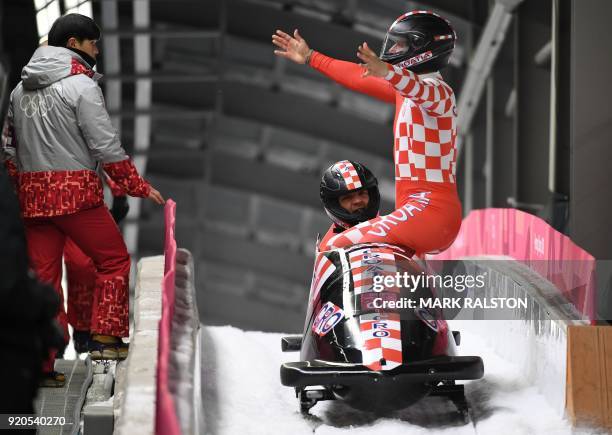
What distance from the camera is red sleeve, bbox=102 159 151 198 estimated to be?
6.66m

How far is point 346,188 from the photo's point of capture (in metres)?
6.44

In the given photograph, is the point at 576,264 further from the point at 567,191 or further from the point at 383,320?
the point at 567,191

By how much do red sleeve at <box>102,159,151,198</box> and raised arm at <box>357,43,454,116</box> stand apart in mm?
1393

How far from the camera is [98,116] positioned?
6.54m

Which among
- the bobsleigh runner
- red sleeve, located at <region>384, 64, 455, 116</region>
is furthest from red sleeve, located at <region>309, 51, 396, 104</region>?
the bobsleigh runner

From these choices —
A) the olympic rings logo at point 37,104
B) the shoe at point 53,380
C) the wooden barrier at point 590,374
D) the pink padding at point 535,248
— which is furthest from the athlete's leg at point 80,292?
the wooden barrier at point 590,374

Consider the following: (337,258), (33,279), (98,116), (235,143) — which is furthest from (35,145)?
(235,143)

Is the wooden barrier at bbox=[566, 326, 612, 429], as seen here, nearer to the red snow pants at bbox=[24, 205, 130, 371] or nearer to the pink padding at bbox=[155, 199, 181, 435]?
the pink padding at bbox=[155, 199, 181, 435]

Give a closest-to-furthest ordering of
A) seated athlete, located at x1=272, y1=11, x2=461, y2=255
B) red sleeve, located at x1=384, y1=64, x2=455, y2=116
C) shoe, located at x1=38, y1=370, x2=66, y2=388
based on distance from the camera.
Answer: red sleeve, located at x1=384, y1=64, x2=455, y2=116 < shoe, located at x1=38, y1=370, x2=66, y2=388 < seated athlete, located at x1=272, y1=11, x2=461, y2=255

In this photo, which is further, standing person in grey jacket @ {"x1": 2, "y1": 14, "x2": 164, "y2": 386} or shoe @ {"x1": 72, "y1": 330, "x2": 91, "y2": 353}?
shoe @ {"x1": 72, "y1": 330, "x2": 91, "y2": 353}

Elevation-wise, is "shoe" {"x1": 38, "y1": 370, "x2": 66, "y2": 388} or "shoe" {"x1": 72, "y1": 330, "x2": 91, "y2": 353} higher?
"shoe" {"x1": 72, "y1": 330, "x2": 91, "y2": 353}

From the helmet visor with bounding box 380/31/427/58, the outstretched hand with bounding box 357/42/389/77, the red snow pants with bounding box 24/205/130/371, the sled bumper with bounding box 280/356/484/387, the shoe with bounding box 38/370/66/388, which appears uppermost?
the helmet visor with bounding box 380/31/427/58

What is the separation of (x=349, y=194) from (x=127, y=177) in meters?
1.19

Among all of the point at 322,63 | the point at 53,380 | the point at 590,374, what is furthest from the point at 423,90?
the point at 53,380
